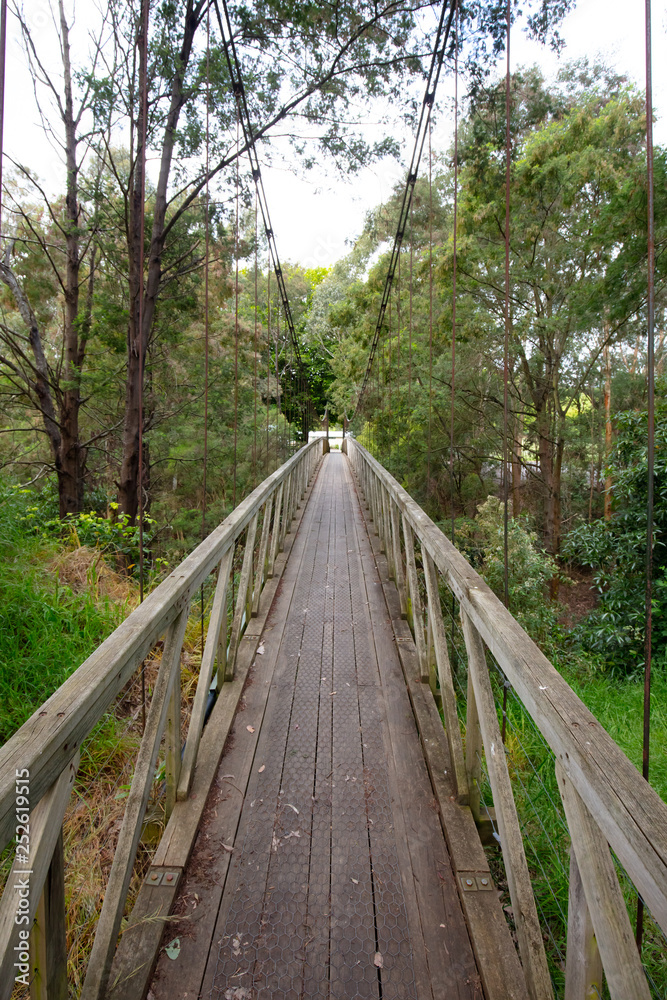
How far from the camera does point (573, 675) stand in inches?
169

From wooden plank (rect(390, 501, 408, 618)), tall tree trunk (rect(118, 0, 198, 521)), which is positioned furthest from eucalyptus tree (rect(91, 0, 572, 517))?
wooden plank (rect(390, 501, 408, 618))

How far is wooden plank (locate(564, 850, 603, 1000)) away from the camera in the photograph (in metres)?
0.72

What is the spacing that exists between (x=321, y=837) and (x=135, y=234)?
18.4 ft

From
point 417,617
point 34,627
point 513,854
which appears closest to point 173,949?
point 513,854

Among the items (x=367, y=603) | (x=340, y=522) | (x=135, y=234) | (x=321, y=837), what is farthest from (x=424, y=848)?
(x=135, y=234)

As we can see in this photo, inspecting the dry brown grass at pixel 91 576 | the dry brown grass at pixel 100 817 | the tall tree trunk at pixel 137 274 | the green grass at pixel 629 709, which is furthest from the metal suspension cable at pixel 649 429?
the tall tree trunk at pixel 137 274

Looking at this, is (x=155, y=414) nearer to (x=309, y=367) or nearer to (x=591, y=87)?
(x=591, y=87)

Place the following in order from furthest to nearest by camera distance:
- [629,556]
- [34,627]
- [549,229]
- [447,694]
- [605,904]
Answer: [549,229]
[629,556]
[34,627]
[447,694]
[605,904]

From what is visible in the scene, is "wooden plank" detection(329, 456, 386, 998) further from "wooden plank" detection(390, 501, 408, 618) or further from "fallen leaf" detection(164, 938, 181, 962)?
"wooden plank" detection(390, 501, 408, 618)

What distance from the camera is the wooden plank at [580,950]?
72 cm

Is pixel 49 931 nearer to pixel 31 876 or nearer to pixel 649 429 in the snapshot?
pixel 31 876

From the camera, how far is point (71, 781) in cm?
76

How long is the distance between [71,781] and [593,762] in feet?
2.31

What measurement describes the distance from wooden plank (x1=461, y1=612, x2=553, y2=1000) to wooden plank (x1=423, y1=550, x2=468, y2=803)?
0.31m
